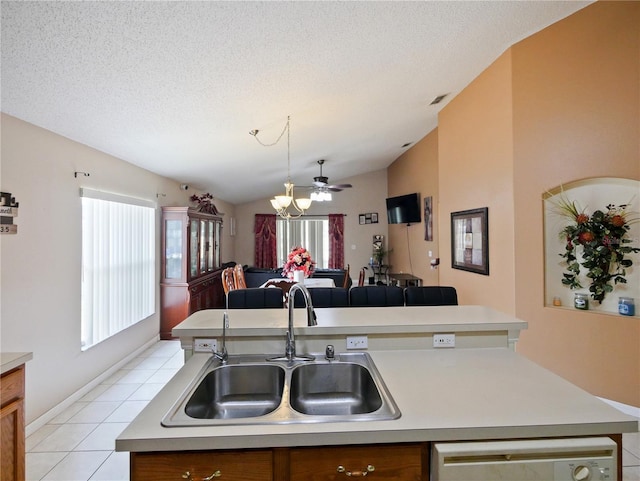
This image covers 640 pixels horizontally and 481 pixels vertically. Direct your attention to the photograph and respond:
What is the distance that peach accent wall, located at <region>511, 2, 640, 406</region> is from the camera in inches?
A: 107

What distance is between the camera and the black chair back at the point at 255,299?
9.13 feet

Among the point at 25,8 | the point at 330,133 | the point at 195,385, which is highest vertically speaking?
the point at 330,133

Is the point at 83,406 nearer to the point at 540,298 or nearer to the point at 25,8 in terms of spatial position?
the point at 25,8

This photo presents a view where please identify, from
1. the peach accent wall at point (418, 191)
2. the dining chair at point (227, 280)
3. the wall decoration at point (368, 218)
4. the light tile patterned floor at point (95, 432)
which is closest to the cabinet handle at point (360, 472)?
the light tile patterned floor at point (95, 432)

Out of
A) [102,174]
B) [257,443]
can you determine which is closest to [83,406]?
[102,174]

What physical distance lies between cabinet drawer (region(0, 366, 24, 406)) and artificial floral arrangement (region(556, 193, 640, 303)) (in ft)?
13.2

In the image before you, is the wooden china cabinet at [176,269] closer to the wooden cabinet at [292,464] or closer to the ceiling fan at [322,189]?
the ceiling fan at [322,189]

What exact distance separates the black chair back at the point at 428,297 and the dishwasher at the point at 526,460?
190 centimetres

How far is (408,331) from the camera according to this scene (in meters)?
1.65

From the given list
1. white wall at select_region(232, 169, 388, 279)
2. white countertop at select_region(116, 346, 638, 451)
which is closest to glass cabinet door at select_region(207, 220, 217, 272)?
white wall at select_region(232, 169, 388, 279)

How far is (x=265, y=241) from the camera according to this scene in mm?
8680

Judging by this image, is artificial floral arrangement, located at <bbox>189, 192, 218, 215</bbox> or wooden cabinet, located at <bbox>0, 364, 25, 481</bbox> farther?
artificial floral arrangement, located at <bbox>189, 192, 218, 215</bbox>

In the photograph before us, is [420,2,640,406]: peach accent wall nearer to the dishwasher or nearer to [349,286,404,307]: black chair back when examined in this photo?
[349,286,404,307]: black chair back

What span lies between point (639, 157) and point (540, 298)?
143 centimetres
